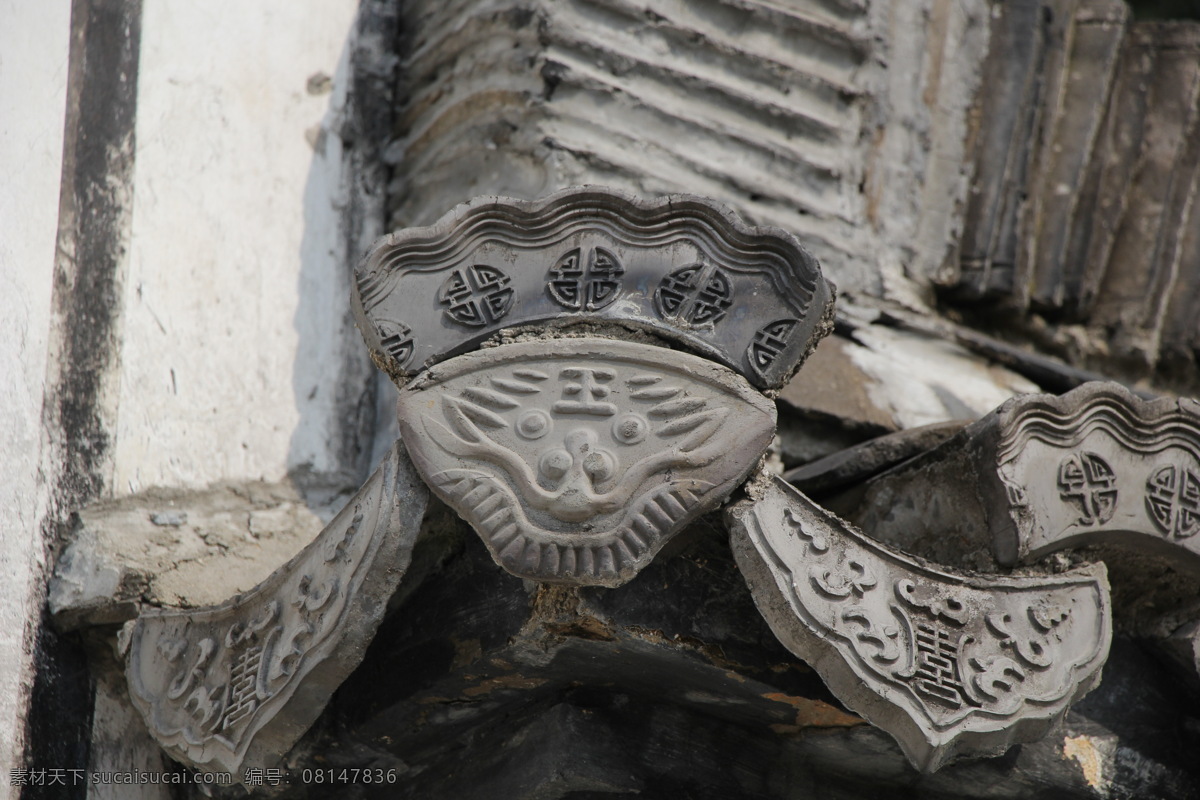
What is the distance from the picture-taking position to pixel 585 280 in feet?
7.22

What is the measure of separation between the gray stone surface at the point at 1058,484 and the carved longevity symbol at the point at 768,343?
348 millimetres

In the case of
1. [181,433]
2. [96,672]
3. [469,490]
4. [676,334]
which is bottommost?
[96,672]

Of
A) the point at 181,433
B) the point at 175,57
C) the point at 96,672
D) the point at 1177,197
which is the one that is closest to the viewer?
the point at 96,672

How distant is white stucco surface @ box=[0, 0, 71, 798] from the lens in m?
2.43

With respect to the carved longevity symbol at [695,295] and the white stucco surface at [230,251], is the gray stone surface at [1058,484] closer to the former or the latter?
the carved longevity symbol at [695,295]

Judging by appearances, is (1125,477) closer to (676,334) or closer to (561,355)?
(676,334)

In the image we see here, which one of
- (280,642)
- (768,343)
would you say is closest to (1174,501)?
(768,343)

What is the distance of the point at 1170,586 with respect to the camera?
2.41 metres

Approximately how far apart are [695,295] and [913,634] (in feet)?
1.79

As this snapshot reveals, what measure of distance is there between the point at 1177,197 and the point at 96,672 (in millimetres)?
2435

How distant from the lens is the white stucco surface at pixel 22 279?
2.43m

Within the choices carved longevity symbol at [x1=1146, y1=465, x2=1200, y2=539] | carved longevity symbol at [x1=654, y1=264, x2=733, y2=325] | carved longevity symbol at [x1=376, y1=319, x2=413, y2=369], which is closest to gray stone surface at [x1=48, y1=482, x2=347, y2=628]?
carved longevity symbol at [x1=376, y1=319, x2=413, y2=369]

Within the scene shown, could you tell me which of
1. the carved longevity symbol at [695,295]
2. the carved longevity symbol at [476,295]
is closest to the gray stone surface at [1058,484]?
the carved longevity symbol at [695,295]

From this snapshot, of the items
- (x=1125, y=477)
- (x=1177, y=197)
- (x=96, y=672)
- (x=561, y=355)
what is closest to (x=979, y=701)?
(x=1125, y=477)
